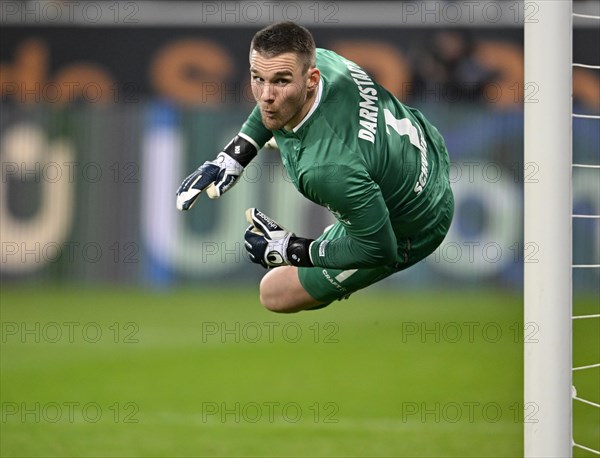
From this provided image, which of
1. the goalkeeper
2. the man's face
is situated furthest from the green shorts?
the man's face

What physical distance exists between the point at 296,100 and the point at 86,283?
9033 millimetres

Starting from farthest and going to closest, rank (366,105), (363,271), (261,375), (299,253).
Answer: (261,375) < (363,271) < (299,253) < (366,105)

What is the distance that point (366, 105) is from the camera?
446cm

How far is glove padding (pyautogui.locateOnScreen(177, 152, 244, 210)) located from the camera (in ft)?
15.1

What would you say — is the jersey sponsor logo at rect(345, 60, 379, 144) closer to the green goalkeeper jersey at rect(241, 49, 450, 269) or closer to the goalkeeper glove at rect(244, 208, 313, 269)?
the green goalkeeper jersey at rect(241, 49, 450, 269)

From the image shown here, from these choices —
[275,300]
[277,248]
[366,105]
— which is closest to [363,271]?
[275,300]

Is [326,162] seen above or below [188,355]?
above

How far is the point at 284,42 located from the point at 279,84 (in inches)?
6.7

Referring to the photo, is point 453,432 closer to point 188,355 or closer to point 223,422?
point 223,422

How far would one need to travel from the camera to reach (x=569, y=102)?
13.9 feet

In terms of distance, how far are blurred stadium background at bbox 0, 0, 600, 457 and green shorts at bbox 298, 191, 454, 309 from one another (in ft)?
6.27

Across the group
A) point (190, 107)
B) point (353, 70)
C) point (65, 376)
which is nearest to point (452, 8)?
point (190, 107)

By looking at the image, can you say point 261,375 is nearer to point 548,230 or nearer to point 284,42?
point 548,230

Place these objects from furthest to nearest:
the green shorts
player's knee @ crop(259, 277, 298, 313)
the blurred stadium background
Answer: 1. the blurred stadium background
2. player's knee @ crop(259, 277, 298, 313)
3. the green shorts
